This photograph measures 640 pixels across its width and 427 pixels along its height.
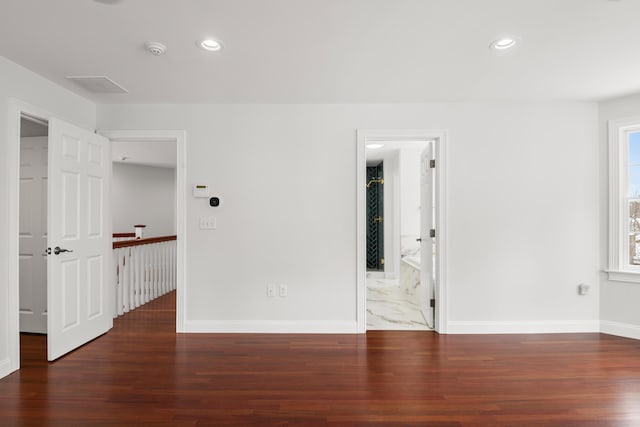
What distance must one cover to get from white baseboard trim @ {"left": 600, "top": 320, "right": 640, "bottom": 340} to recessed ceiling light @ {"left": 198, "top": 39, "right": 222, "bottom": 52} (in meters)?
4.37

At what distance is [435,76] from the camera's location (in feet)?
8.91

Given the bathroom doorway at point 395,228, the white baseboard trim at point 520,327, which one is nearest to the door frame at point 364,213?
the white baseboard trim at point 520,327

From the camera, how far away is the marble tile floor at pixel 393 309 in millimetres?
3604

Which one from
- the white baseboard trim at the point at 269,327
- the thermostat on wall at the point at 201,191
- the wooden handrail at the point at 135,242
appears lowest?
the white baseboard trim at the point at 269,327

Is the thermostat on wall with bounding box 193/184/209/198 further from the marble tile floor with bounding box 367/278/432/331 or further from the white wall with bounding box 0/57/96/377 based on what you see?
the marble tile floor with bounding box 367/278/432/331

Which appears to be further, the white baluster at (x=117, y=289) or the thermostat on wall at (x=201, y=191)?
the white baluster at (x=117, y=289)

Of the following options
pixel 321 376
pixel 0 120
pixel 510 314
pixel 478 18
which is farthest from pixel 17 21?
pixel 510 314

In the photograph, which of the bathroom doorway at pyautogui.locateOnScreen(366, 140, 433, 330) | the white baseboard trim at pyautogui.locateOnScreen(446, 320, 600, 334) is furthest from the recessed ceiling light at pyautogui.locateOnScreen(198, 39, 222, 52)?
the white baseboard trim at pyautogui.locateOnScreen(446, 320, 600, 334)

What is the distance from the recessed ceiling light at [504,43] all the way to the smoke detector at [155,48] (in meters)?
2.25

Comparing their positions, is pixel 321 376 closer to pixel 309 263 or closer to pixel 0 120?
pixel 309 263

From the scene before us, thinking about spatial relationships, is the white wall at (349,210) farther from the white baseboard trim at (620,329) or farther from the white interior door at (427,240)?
the white interior door at (427,240)

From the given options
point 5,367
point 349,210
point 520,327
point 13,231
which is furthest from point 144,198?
point 520,327

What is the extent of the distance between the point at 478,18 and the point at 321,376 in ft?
8.49

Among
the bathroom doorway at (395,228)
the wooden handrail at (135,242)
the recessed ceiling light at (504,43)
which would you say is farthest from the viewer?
the bathroom doorway at (395,228)
